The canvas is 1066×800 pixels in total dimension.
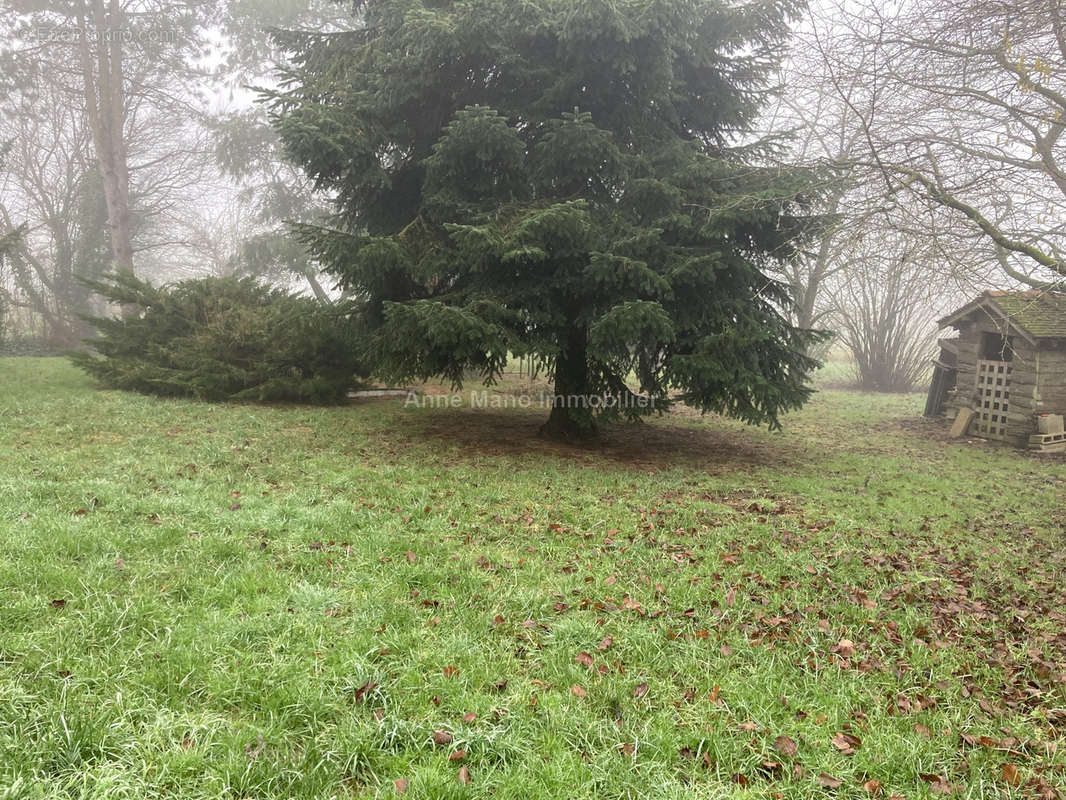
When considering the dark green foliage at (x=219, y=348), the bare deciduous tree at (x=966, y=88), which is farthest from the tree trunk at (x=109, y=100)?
the bare deciduous tree at (x=966, y=88)

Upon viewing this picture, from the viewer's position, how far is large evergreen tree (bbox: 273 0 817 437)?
7.15 metres

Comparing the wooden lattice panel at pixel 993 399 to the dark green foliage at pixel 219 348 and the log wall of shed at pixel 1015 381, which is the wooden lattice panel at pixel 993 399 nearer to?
the log wall of shed at pixel 1015 381

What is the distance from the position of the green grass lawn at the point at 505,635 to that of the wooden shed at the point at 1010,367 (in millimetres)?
5757

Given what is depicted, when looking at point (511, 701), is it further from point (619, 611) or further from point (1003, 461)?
point (1003, 461)

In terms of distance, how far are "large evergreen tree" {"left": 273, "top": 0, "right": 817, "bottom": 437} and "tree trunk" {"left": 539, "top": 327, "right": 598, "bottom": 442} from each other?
0.15ft

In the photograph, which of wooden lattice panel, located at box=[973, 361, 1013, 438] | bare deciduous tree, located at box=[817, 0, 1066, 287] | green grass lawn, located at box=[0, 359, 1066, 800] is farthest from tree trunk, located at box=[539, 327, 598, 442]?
wooden lattice panel, located at box=[973, 361, 1013, 438]

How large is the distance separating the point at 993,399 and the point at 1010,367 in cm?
72

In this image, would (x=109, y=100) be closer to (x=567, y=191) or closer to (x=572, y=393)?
(x=567, y=191)

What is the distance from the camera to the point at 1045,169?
250 inches

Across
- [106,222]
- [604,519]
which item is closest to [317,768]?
[604,519]

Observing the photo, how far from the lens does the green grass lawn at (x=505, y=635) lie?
7.66 ft

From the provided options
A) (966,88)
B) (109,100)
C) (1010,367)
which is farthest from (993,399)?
(109,100)

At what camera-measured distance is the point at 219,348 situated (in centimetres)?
1134

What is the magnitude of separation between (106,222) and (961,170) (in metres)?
25.5
